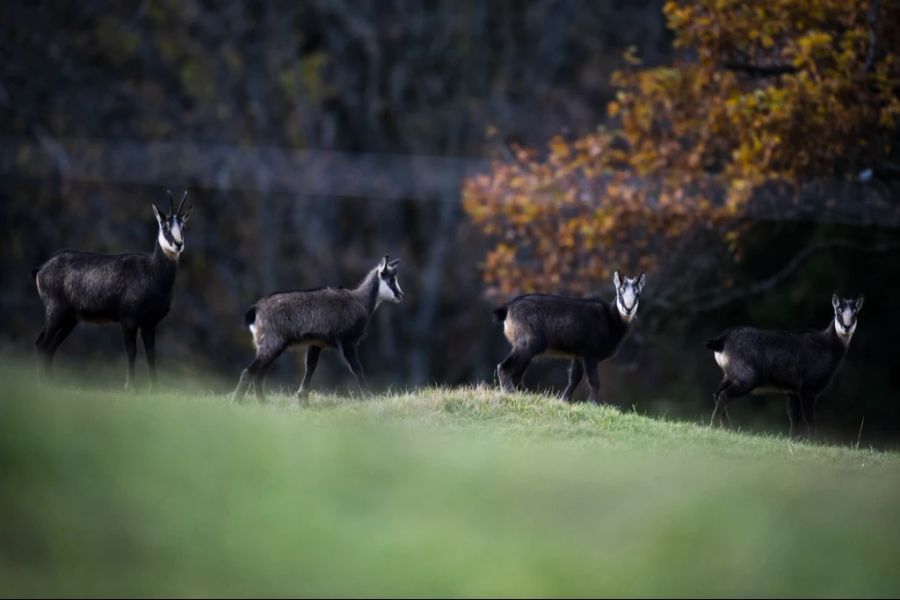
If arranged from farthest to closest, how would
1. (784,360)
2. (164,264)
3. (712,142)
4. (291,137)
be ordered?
(291,137), (712,142), (784,360), (164,264)

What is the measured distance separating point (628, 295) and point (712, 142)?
9245 mm

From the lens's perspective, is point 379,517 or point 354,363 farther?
point 354,363

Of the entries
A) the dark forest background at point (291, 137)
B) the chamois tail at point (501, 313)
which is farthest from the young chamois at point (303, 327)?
the dark forest background at point (291, 137)

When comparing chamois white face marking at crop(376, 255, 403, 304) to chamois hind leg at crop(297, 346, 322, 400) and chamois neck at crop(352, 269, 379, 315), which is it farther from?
chamois hind leg at crop(297, 346, 322, 400)

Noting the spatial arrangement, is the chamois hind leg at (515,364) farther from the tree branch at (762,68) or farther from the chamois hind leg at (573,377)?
the tree branch at (762,68)

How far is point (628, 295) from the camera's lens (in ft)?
52.6

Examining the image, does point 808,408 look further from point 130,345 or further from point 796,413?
point 130,345

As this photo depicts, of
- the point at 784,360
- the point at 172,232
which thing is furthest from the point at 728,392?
the point at 172,232

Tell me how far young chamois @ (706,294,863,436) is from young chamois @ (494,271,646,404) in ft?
3.37

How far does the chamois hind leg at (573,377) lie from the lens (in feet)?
52.8

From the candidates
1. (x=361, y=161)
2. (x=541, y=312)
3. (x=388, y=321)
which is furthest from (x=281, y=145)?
(x=541, y=312)

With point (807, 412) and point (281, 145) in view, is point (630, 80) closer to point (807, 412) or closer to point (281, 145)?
point (807, 412)

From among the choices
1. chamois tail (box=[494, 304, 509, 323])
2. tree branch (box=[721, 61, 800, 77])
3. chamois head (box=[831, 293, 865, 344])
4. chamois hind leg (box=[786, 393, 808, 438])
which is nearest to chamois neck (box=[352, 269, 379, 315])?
chamois tail (box=[494, 304, 509, 323])

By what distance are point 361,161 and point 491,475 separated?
3611 centimetres
